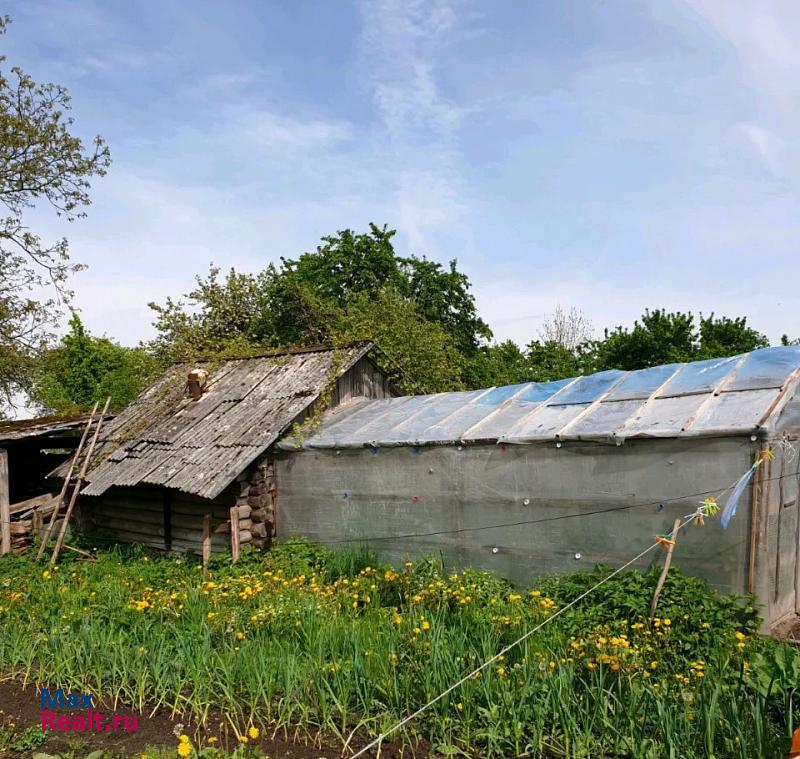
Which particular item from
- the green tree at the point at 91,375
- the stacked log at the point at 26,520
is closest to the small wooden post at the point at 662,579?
the stacked log at the point at 26,520

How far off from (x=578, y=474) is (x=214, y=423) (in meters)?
7.11

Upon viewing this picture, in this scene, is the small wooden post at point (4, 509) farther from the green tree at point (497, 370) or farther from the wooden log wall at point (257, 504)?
the green tree at point (497, 370)

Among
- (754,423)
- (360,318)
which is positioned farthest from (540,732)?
(360,318)

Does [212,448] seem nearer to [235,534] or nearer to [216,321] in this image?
[235,534]

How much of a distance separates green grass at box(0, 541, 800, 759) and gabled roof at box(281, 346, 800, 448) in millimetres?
1710

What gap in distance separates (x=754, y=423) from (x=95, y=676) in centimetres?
645

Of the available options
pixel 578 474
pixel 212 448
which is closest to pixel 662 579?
pixel 578 474

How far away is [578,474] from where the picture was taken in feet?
25.3

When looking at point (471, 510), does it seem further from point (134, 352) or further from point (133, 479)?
point (134, 352)

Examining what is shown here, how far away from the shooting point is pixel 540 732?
3.86 m

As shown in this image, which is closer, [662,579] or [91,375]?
[662,579]

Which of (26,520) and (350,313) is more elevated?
(350,313)

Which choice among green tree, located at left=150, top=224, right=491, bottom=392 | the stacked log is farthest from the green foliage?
the stacked log

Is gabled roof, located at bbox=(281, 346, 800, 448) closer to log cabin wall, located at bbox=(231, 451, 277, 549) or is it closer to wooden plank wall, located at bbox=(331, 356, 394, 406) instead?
log cabin wall, located at bbox=(231, 451, 277, 549)
